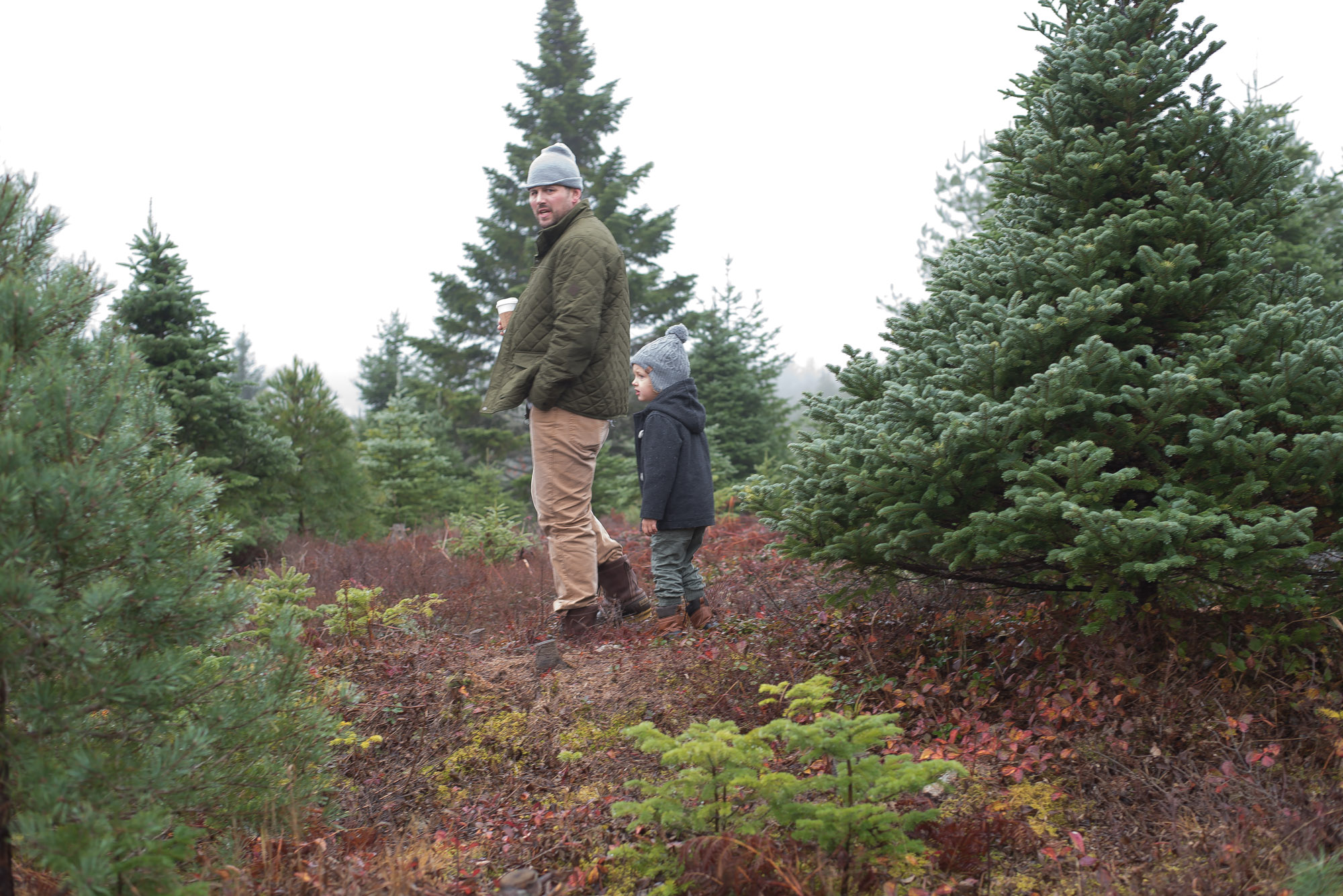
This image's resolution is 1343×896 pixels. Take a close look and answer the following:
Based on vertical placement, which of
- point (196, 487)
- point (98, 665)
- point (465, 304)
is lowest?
point (98, 665)

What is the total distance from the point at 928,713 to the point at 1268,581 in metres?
1.33

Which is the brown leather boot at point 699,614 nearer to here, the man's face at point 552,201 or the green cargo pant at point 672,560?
the green cargo pant at point 672,560

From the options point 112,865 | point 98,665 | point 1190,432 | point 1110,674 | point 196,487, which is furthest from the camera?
point 1110,674

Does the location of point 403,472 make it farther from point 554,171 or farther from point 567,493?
point 554,171

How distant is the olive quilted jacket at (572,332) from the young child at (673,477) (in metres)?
0.18

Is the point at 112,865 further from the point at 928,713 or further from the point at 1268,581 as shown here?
the point at 1268,581

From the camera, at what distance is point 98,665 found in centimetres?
212

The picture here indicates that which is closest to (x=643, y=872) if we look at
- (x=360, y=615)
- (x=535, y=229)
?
(x=360, y=615)

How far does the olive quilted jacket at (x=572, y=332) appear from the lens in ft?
15.7

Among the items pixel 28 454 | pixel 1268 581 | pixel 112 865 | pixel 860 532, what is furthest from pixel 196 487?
pixel 1268 581

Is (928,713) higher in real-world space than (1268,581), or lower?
lower

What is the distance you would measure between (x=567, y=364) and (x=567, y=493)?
795mm

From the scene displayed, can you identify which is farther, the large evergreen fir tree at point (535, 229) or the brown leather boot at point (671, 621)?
the large evergreen fir tree at point (535, 229)

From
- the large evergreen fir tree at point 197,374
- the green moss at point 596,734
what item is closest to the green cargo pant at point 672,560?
the green moss at point 596,734
